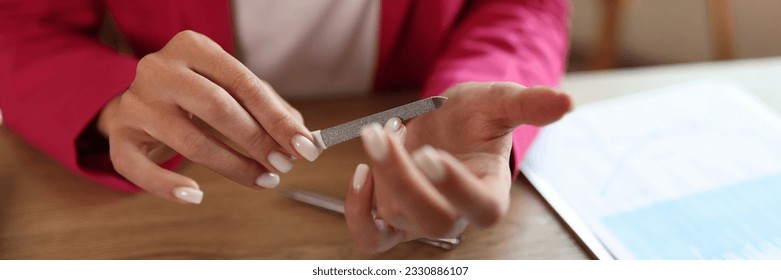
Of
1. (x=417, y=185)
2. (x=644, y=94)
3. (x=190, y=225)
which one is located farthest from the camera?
(x=644, y=94)

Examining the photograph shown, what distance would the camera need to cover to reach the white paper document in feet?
1.08

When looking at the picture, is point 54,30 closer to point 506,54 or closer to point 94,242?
point 94,242

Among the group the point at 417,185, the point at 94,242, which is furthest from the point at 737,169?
the point at 94,242

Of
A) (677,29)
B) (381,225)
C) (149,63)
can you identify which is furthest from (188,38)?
(677,29)

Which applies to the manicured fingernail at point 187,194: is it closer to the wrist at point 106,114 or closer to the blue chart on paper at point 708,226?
the wrist at point 106,114

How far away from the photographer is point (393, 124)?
0.28 metres

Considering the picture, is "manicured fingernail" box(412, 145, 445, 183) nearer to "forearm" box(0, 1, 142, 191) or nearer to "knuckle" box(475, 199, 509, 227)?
"knuckle" box(475, 199, 509, 227)

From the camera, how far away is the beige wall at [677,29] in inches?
35.3

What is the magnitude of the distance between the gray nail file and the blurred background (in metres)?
0.74

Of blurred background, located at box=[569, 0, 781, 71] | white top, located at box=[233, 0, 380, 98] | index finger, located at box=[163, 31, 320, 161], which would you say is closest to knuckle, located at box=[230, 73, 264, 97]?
index finger, located at box=[163, 31, 320, 161]

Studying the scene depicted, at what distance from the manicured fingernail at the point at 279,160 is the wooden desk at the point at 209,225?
40mm

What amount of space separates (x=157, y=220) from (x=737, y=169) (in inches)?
12.7
